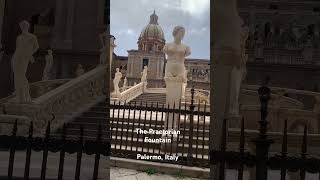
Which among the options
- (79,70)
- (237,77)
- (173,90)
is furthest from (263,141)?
(79,70)

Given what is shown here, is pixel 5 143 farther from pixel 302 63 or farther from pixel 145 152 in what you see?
pixel 302 63

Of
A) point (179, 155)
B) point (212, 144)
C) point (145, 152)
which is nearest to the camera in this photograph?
point (212, 144)

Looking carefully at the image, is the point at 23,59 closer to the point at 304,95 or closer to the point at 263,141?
the point at 263,141

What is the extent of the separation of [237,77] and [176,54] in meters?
0.30

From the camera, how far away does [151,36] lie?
5.97 ft

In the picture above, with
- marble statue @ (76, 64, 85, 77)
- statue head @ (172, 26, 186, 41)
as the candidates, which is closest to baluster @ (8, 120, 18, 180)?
marble statue @ (76, 64, 85, 77)

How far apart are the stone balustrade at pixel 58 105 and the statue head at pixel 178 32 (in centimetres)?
53

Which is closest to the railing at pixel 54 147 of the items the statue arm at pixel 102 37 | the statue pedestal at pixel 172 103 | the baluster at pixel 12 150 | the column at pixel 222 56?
the baluster at pixel 12 150

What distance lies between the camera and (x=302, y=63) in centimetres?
198

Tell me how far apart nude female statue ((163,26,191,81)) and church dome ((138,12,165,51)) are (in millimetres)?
56

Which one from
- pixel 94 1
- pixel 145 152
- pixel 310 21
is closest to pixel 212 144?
pixel 145 152

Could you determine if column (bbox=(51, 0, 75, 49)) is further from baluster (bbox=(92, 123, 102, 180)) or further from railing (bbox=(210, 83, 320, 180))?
railing (bbox=(210, 83, 320, 180))

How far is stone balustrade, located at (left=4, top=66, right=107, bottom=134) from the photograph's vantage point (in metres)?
2.21

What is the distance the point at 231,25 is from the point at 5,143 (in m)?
1.21
